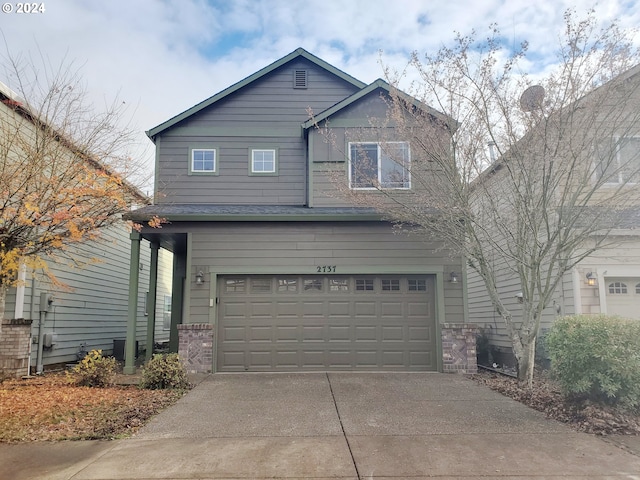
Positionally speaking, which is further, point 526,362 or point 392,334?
point 392,334

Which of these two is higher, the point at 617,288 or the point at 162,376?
the point at 617,288

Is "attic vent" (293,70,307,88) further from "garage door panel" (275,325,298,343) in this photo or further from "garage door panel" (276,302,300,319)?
"garage door panel" (275,325,298,343)

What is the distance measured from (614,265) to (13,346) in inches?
489

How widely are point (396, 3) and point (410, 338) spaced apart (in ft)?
23.0

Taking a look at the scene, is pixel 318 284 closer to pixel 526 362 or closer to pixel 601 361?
pixel 526 362

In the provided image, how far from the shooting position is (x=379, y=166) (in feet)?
35.1

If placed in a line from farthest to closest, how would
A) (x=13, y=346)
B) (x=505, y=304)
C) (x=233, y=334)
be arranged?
(x=505, y=304) < (x=233, y=334) < (x=13, y=346)

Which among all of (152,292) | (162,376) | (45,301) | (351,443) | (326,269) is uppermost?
(326,269)

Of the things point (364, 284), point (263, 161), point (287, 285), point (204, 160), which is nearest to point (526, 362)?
point (364, 284)

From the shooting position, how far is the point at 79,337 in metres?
12.6

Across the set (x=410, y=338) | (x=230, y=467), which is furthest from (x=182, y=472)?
(x=410, y=338)

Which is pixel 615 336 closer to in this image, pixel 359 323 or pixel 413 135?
pixel 413 135

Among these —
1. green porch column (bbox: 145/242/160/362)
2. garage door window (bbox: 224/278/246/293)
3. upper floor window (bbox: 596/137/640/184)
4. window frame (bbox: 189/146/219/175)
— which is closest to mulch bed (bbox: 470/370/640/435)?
upper floor window (bbox: 596/137/640/184)
